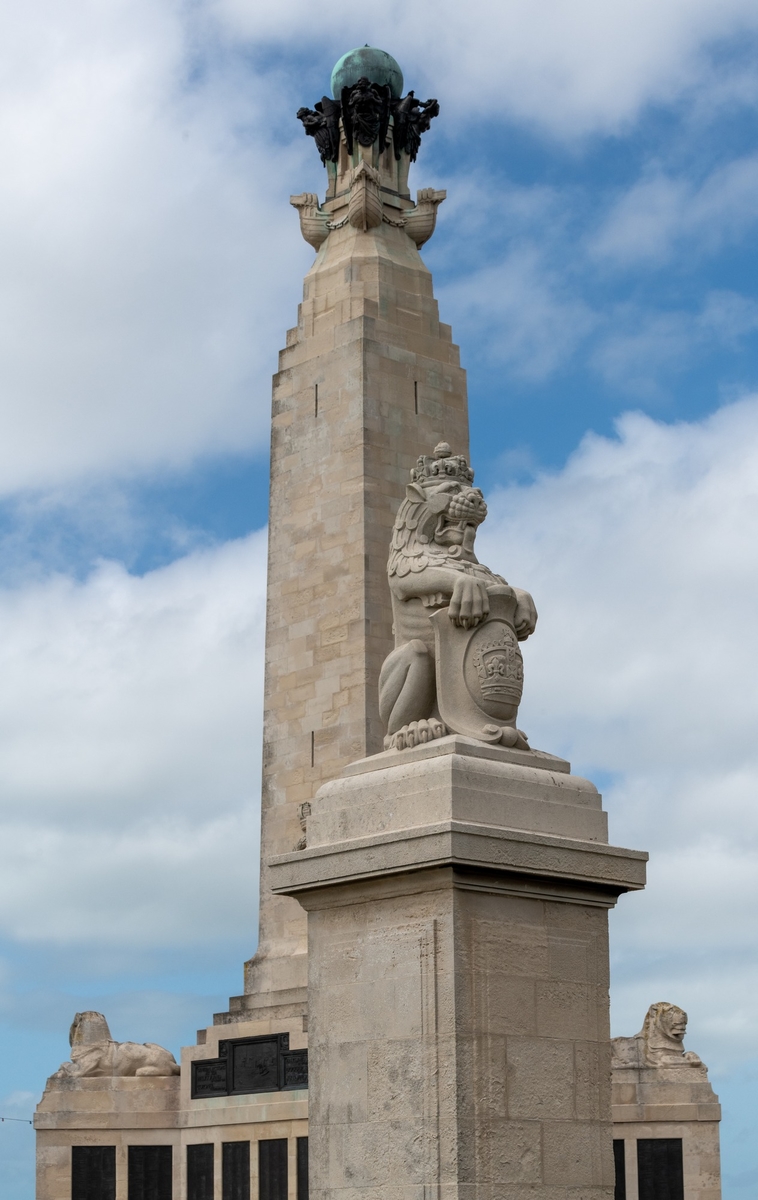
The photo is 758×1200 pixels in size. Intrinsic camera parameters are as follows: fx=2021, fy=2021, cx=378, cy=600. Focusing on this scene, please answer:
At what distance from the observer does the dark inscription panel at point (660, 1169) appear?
27.5m

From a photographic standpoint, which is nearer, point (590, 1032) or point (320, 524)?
point (590, 1032)

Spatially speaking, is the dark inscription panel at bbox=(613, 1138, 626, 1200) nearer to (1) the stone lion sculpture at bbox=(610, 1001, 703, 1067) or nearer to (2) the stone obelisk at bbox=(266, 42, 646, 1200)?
(1) the stone lion sculpture at bbox=(610, 1001, 703, 1067)

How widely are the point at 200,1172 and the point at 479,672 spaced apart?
1927 centimetres

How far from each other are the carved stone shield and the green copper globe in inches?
869

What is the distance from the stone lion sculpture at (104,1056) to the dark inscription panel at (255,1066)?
1.82 meters

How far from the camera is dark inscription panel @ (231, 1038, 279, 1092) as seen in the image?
2925 centimetres

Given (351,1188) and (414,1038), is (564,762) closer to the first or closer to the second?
(414,1038)

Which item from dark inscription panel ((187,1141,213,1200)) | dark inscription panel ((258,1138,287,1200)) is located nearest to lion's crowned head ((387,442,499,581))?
dark inscription panel ((258,1138,287,1200))

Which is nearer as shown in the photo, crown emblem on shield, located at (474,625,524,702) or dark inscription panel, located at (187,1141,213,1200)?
crown emblem on shield, located at (474,625,524,702)

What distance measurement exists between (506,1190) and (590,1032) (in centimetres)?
126

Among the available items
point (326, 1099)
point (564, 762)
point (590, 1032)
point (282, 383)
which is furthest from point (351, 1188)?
point (282, 383)

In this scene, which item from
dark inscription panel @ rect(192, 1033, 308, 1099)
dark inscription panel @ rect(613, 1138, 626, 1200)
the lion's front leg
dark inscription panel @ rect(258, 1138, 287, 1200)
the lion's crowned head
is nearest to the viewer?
the lion's front leg

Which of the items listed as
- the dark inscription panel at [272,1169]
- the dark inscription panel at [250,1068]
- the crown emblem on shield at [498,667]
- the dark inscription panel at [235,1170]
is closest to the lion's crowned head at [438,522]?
the crown emblem on shield at [498,667]

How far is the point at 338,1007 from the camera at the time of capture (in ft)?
42.0
